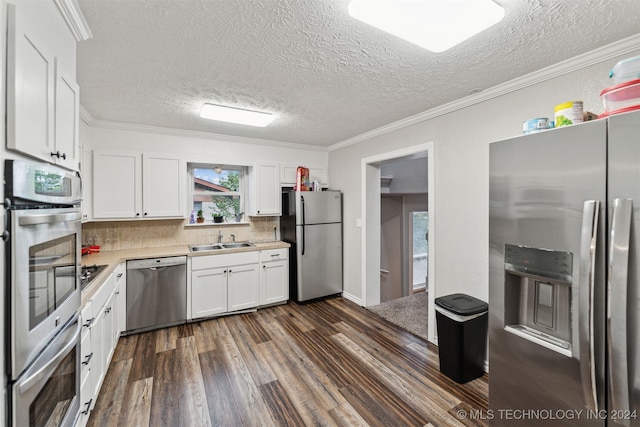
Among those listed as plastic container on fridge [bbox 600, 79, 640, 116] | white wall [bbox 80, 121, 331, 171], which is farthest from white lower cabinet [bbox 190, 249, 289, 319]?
Result: plastic container on fridge [bbox 600, 79, 640, 116]

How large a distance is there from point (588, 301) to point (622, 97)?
0.94 metres

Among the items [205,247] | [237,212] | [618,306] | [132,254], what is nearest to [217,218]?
[237,212]

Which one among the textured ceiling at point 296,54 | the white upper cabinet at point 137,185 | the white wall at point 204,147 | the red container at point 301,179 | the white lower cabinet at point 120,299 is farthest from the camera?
the red container at point 301,179

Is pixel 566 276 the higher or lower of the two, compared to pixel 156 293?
higher

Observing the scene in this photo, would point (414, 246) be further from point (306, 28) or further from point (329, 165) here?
point (306, 28)

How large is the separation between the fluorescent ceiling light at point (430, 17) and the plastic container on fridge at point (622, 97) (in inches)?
25.0

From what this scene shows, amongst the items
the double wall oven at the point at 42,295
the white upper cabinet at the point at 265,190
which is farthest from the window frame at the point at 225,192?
the double wall oven at the point at 42,295

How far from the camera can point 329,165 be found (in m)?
4.77

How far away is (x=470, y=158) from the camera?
2562 millimetres

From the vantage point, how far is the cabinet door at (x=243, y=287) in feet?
11.9

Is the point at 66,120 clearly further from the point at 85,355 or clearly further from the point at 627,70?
the point at 627,70

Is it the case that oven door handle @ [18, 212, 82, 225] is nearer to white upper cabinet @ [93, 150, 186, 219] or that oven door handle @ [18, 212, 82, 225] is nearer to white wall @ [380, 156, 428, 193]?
white upper cabinet @ [93, 150, 186, 219]

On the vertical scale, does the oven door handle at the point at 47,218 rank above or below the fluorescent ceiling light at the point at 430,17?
below

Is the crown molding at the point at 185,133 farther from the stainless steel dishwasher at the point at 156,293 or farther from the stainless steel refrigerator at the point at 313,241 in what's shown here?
the stainless steel dishwasher at the point at 156,293
